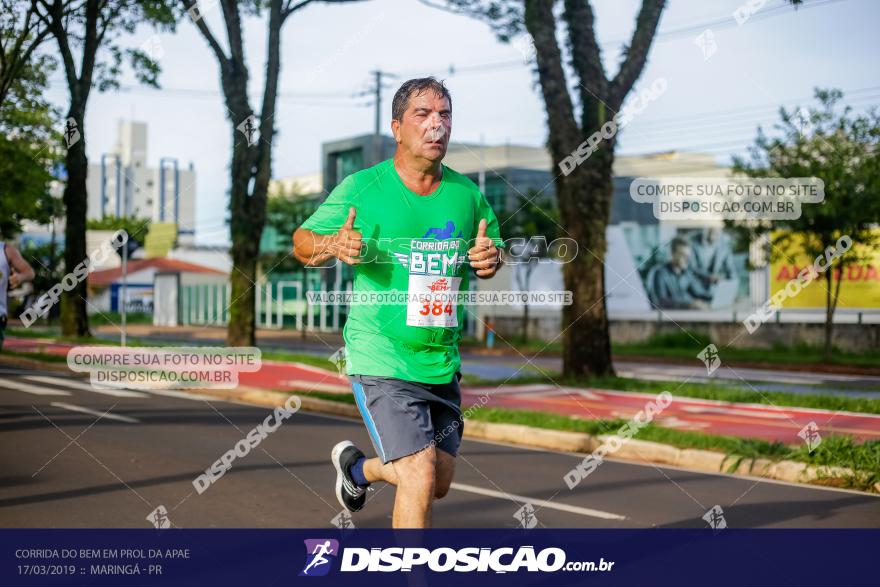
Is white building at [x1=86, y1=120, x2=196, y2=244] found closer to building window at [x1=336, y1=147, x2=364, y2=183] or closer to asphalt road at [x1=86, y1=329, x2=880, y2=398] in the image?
building window at [x1=336, y1=147, x2=364, y2=183]

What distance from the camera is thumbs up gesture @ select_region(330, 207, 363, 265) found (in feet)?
12.7

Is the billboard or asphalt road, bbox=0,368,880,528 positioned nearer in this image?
asphalt road, bbox=0,368,880,528

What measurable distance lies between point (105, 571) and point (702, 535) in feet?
10.7

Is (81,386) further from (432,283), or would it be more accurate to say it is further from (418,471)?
(418,471)

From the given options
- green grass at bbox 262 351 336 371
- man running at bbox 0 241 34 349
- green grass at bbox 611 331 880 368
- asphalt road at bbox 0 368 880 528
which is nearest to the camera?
asphalt road at bbox 0 368 880 528

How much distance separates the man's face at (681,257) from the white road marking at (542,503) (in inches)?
1459

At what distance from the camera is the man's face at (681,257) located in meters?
42.8

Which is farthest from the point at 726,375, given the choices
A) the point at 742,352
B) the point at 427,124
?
the point at 427,124

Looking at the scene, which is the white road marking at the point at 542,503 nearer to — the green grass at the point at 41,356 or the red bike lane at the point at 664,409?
the red bike lane at the point at 664,409

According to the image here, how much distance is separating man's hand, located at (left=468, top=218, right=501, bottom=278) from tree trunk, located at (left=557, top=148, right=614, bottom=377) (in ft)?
36.2

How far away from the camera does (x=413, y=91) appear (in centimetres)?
415

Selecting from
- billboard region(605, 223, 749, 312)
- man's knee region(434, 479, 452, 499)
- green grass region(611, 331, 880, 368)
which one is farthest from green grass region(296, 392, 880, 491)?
billboard region(605, 223, 749, 312)

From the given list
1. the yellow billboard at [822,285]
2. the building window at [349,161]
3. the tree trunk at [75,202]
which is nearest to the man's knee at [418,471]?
the tree trunk at [75,202]

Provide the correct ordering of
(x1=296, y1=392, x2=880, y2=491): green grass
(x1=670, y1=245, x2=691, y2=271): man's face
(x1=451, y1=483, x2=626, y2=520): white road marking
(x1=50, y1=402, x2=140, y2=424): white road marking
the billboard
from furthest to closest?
(x1=670, y1=245, x2=691, y2=271): man's face, the billboard, (x1=50, y1=402, x2=140, y2=424): white road marking, (x1=296, y1=392, x2=880, y2=491): green grass, (x1=451, y1=483, x2=626, y2=520): white road marking
